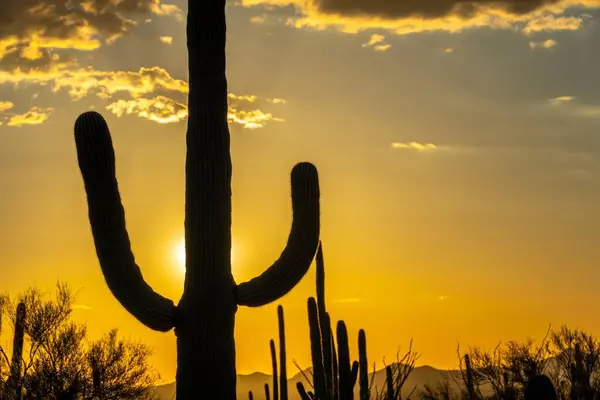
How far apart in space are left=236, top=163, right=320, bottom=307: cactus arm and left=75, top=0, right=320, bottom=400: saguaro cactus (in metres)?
0.01

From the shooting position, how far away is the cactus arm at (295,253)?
9.00 metres

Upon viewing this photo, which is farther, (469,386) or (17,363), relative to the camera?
(17,363)

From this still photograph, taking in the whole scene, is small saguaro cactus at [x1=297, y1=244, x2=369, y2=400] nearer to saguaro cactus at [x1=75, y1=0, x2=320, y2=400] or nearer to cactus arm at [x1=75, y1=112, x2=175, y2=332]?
saguaro cactus at [x1=75, y1=0, x2=320, y2=400]

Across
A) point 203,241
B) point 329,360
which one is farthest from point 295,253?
point 329,360

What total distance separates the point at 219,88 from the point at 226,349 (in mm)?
2621

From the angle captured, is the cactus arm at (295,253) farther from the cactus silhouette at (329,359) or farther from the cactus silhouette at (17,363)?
the cactus silhouette at (17,363)

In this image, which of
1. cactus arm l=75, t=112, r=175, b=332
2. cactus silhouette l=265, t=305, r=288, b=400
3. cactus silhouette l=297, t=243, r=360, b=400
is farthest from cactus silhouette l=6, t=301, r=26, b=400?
cactus arm l=75, t=112, r=175, b=332

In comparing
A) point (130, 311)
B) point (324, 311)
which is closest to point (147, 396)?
point (324, 311)

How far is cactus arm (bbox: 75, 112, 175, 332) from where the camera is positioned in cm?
862

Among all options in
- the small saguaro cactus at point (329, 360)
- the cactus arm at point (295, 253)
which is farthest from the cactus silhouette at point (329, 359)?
the cactus arm at point (295, 253)

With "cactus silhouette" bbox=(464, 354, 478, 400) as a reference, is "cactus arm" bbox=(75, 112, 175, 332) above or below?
above

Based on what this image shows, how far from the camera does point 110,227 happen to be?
28.6 ft

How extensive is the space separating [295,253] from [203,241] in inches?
37.6

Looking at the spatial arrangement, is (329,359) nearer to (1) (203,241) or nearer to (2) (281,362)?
(1) (203,241)
